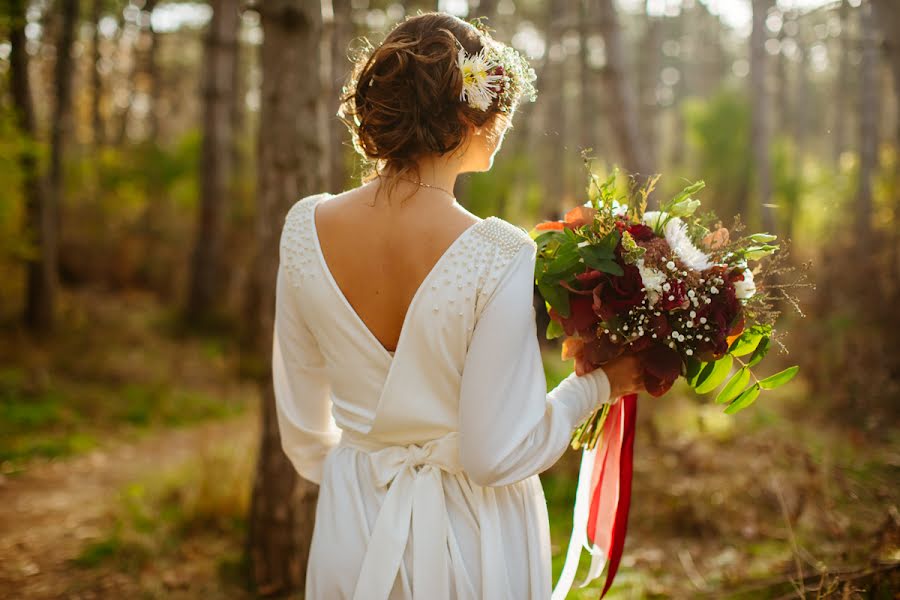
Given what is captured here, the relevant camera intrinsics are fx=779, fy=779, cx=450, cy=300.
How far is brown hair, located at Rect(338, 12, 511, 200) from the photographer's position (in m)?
1.82

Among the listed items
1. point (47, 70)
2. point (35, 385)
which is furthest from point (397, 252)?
point (47, 70)

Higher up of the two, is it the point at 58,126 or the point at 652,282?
the point at 58,126

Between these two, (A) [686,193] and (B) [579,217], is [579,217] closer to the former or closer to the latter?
(B) [579,217]

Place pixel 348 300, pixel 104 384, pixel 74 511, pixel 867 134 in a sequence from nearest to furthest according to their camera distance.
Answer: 1. pixel 348 300
2. pixel 74 511
3. pixel 104 384
4. pixel 867 134

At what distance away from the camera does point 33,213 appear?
355 inches

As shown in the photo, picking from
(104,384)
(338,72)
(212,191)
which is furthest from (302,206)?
(338,72)

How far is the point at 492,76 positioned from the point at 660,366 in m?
0.86

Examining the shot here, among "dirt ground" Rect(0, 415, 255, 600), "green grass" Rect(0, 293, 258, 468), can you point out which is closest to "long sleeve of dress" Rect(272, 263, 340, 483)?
"dirt ground" Rect(0, 415, 255, 600)

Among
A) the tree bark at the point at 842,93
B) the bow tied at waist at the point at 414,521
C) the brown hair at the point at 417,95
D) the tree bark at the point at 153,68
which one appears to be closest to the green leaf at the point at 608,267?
the brown hair at the point at 417,95

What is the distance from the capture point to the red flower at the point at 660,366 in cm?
204

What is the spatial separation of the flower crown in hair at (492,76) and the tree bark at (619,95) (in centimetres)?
572

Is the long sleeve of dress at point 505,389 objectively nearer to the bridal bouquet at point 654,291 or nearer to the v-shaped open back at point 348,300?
the v-shaped open back at point 348,300

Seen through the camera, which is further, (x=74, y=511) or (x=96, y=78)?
(x=96, y=78)

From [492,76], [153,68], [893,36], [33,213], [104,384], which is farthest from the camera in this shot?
[153,68]
